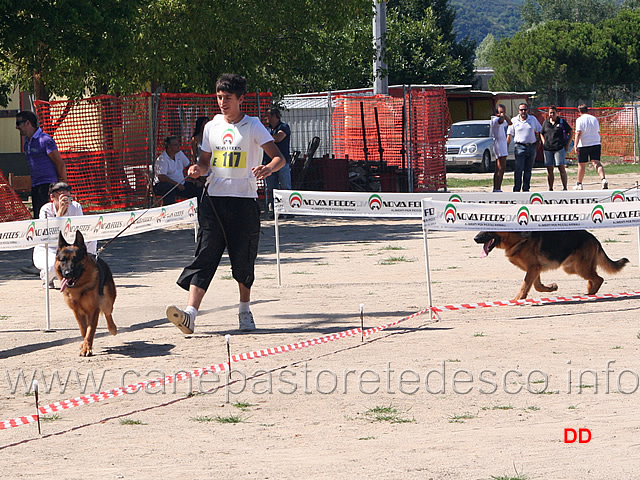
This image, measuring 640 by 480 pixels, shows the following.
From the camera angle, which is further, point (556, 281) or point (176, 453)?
point (556, 281)

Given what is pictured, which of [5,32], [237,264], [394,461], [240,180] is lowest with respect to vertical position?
[394,461]

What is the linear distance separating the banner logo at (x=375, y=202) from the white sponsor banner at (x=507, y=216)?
46.1 inches

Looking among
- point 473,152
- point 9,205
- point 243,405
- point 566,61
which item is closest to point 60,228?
point 243,405

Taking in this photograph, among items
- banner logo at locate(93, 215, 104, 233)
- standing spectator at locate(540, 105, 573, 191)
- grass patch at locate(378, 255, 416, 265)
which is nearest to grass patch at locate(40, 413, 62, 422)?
banner logo at locate(93, 215, 104, 233)

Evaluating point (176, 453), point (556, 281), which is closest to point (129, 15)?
point (556, 281)

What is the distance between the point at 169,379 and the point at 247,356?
85cm

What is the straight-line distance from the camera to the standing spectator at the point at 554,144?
23266 mm

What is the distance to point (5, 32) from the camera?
16875mm

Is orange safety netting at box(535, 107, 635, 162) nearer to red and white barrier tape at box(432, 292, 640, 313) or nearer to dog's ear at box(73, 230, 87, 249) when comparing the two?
red and white barrier tape at box(432, 292, 640, 313)

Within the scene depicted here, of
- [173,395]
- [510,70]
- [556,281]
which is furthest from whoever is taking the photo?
[510,70]

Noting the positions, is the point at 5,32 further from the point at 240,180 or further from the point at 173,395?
the point at 173,395

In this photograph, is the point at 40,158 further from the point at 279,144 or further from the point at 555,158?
the point at 555,158

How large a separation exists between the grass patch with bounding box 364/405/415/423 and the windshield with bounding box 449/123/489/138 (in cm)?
3061

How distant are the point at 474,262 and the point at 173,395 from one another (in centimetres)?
735
